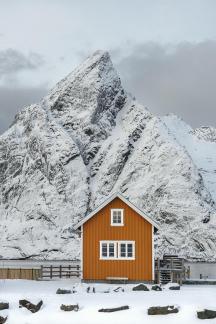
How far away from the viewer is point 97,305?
32.8 meters

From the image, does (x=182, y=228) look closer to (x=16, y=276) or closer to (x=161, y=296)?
(x=16, y=276)

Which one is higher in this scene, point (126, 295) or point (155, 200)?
point (155, 200)

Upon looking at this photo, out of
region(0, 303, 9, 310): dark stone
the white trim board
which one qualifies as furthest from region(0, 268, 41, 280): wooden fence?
region(0, 303, 9, 310): dark stone

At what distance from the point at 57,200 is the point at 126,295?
161 m

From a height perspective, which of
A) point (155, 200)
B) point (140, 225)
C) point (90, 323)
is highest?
point (155, 200)

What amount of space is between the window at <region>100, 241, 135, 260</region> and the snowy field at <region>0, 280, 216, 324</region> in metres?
10.3

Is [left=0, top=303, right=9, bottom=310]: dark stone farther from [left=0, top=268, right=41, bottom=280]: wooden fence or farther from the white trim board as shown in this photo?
[left=0, top=268, right=41, bottom=280]: wooden fence

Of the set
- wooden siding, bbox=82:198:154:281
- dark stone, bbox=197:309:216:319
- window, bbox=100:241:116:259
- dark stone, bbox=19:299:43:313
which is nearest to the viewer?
dark stone, bbox=197:309:216:319

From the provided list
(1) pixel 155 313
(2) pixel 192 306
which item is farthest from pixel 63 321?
(2) pixel 192 306

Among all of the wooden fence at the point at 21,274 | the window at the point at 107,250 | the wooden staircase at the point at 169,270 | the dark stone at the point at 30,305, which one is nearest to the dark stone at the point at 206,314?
the dark stone at the point at 30,305

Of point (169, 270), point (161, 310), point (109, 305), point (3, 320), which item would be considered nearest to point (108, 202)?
point (169, 270)

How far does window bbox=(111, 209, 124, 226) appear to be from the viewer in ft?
166

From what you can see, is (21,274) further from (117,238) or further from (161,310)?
(161,310)

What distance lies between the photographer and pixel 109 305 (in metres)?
32.8
